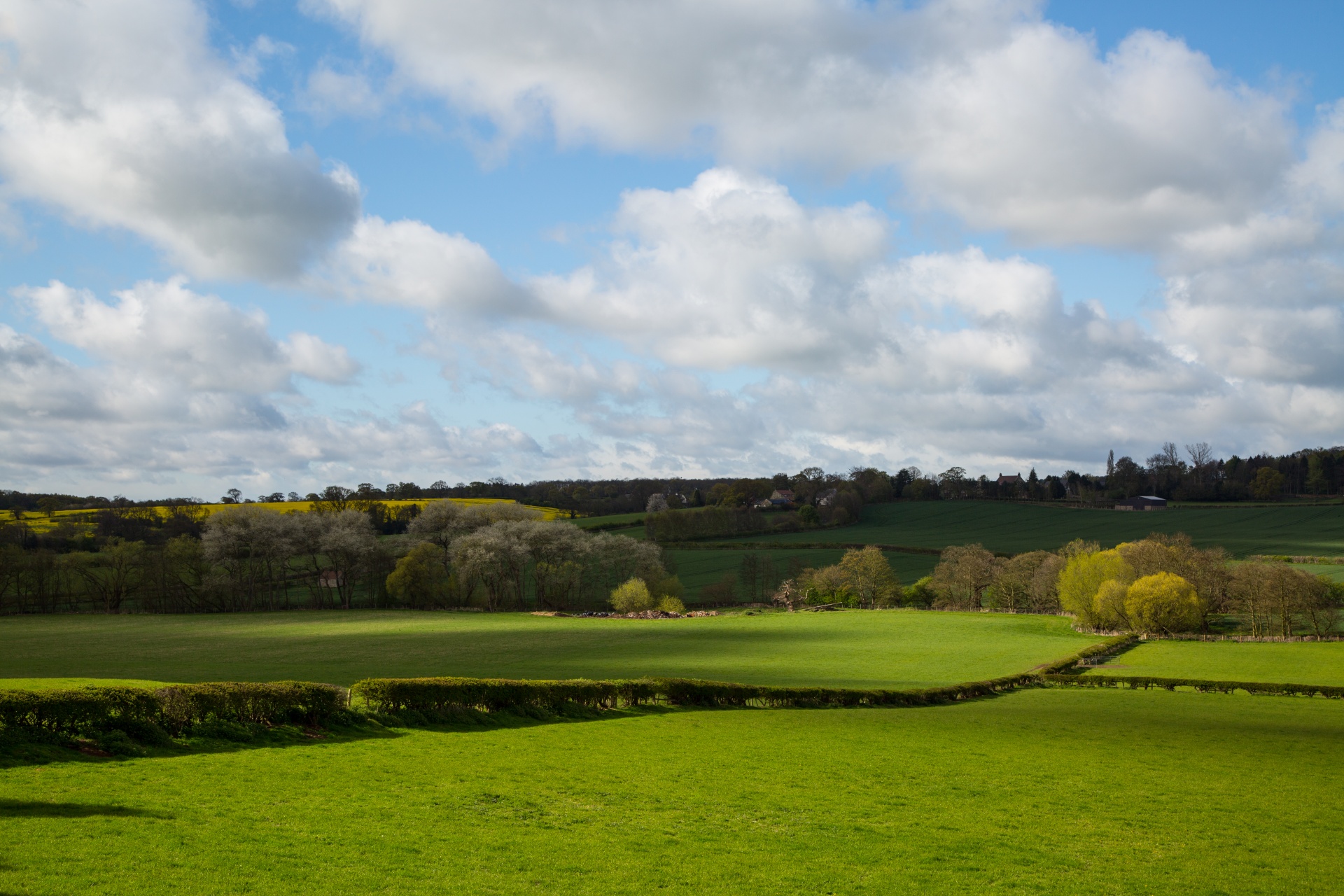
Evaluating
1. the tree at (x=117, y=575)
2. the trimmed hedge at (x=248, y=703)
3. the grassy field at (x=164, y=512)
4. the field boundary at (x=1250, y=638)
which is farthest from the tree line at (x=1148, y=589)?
the tree at (x=117, y=575)

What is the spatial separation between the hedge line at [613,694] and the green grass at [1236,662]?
16.1 m

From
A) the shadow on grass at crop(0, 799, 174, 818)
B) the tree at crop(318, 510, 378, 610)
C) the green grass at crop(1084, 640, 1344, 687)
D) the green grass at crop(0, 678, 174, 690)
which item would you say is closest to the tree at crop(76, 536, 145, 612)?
the tree at crop(318, 510, 378, 610)

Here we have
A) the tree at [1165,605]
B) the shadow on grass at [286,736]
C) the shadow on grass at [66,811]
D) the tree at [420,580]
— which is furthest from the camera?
the tree at [420,580]

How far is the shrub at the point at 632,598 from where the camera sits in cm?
9644

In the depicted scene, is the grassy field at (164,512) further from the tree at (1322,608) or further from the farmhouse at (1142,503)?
the farmhouse at (1142,503)

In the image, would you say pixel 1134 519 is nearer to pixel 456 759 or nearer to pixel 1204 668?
pixel 1204 668

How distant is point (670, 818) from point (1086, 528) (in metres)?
160

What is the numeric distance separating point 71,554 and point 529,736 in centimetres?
9924

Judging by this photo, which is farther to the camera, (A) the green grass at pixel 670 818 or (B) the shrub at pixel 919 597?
(B) the shrub at pixel 919 597

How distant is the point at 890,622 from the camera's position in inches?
3204

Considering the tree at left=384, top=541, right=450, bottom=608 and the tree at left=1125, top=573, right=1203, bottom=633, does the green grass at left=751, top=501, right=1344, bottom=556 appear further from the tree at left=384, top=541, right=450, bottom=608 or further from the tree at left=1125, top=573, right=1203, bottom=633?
the tree at left=384, top=541, right=450, bottom=608

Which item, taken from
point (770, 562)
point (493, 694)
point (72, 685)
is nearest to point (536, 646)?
point (493, 694)

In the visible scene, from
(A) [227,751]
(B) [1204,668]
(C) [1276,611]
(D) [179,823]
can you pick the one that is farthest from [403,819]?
(C) [1276,611]

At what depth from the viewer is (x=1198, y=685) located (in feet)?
158
